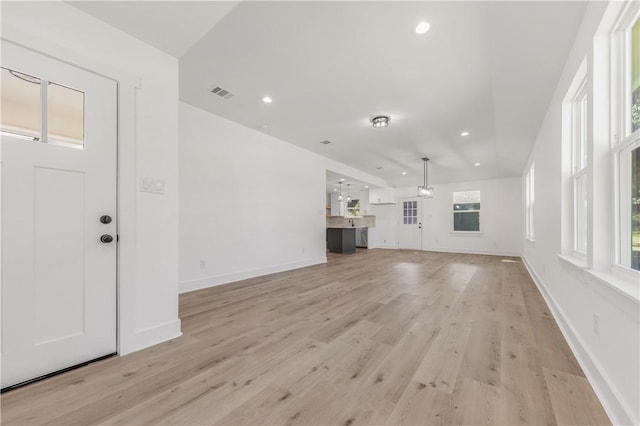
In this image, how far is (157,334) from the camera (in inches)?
81.4

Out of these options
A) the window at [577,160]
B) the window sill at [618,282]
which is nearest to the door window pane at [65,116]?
the window sill at [618,282]

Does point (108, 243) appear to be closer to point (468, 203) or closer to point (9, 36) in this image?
point (9, 36)

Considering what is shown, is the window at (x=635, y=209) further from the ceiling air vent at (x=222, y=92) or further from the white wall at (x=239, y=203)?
the white wall at (x=239, y=203)

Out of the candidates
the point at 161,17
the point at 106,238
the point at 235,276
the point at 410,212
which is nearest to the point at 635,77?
the point at 161,17

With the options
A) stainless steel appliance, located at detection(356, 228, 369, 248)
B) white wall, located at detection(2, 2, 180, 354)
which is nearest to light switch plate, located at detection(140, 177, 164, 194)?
white wall, located at detection(2, 2, 180, 354)

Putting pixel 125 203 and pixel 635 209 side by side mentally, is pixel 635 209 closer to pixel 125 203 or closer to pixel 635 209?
pixel 635 209

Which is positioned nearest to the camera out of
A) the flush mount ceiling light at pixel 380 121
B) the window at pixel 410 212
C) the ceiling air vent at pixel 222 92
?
the ceiling air vent at pixel 222 92

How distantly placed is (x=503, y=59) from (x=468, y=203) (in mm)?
7193

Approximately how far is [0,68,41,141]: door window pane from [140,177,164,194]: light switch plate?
2.02ft

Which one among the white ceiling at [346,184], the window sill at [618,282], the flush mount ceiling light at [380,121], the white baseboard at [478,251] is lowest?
the white baseboard at [478,251]

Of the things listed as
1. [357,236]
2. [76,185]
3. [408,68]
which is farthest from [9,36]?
[357,236]

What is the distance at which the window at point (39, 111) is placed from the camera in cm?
152

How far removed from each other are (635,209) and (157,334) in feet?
10.7

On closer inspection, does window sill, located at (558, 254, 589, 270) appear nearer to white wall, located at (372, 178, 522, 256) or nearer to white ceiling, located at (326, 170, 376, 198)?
white ceiling, located at (326, 170, 376, 198)
